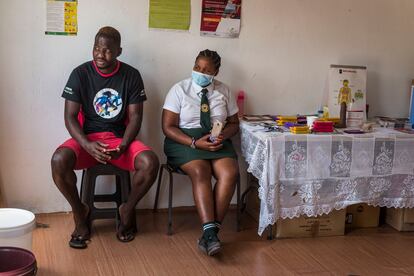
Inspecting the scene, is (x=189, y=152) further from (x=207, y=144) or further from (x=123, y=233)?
(x=123, y=233)

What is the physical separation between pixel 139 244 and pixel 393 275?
1.45m

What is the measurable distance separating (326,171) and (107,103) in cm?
142

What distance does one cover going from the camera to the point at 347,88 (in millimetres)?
3900

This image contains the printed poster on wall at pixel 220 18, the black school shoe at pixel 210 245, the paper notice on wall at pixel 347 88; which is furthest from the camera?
the paper notice on wall at pixel 347 88

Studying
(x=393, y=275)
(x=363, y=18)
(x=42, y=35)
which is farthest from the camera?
(x=363, y=18)

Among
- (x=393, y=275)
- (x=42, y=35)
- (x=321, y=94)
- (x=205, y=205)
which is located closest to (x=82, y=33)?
(x=42, y=35)

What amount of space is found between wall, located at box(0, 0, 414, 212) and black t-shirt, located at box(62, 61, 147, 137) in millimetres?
241

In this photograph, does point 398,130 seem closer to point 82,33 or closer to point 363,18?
point 363,18

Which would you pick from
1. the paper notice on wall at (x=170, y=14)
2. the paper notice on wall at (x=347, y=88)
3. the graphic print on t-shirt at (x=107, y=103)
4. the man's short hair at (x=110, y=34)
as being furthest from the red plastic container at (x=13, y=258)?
the paper notice on wall at (x=347, y=88)

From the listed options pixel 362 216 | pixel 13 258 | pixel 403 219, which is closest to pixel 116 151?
pixel 13 258

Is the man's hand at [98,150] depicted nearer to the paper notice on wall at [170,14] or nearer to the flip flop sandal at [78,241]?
the flip flop sandal at [78,241]

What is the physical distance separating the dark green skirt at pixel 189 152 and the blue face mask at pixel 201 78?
0.30m

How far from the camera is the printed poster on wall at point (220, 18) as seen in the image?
143 inches

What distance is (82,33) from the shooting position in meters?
3.43
